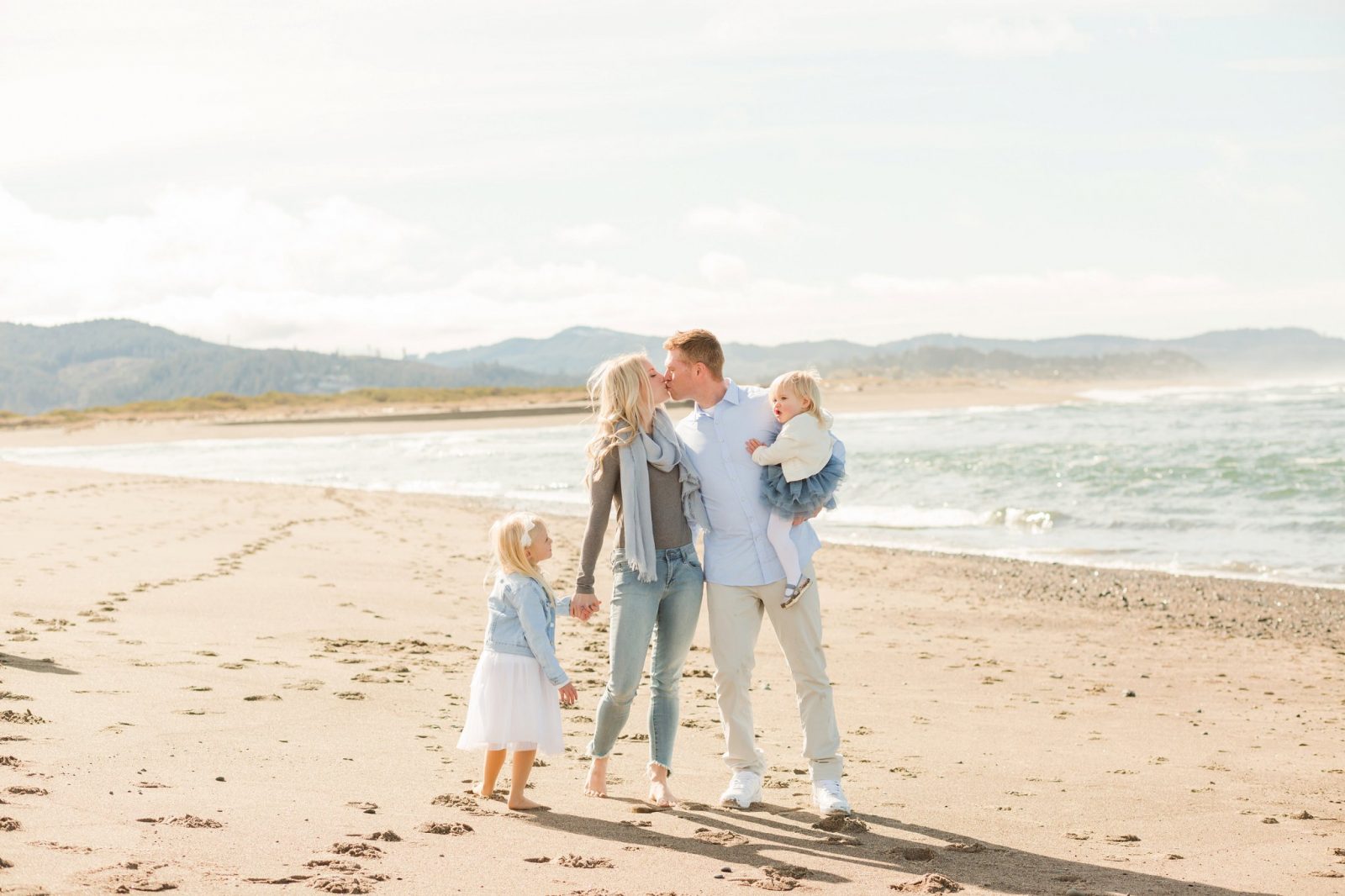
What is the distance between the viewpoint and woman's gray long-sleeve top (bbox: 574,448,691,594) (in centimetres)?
502

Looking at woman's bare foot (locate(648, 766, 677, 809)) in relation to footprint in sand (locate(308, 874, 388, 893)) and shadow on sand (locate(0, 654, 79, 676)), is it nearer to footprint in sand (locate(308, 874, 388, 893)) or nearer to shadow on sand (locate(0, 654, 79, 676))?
footprint in sand (locate(308, 874, 388, 893))

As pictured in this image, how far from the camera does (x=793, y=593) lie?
198 inches

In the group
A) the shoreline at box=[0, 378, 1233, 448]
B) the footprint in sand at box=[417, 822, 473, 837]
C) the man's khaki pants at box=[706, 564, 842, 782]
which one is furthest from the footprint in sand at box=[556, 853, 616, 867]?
the shoreline at box=[0, 378, 1233, 448]

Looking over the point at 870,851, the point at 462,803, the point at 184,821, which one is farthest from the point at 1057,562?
the point at 184,821

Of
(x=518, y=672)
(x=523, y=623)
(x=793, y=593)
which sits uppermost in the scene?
(x=793, y=593)

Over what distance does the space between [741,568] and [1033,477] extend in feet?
65.1

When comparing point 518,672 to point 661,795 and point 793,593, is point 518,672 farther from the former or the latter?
point 793,593

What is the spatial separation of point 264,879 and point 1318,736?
235 inches

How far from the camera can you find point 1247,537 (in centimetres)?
1652

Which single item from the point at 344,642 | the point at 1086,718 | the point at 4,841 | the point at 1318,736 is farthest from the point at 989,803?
the point at 344,642

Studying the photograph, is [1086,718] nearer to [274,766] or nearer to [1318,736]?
[1318,736]

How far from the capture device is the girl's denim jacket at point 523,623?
16.2 ft

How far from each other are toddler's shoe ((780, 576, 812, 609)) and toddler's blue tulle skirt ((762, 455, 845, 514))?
0.31 m

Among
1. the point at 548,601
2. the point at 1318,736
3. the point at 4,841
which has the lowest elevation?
the point at 1318,736
